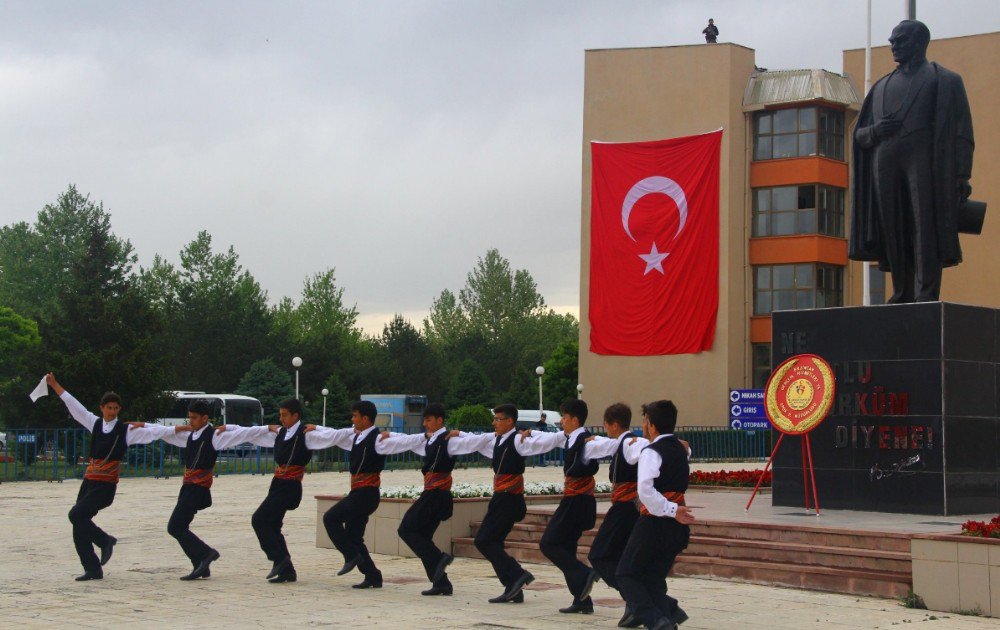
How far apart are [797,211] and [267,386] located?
24.9m

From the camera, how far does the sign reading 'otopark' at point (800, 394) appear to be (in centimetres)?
1355

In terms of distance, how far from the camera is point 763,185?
46031 millimetres

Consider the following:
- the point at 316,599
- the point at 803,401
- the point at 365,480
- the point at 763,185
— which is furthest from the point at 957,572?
the point at 763,185

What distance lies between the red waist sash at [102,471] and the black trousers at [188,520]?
2.36 feet

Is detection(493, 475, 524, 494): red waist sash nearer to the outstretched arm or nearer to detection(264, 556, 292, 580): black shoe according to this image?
detection(264, 556, 292, 580): black shoe

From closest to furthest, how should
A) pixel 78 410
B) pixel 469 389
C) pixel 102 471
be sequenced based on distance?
pixel 102 471 < pixel 78 410 < pixel 469 389

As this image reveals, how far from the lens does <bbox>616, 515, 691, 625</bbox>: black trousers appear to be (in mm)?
8391

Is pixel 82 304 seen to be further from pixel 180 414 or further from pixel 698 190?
pixel 698 190

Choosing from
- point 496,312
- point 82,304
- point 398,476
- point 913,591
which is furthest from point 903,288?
point 496,312

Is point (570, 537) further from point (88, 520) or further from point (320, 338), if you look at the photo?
point (320, 338)

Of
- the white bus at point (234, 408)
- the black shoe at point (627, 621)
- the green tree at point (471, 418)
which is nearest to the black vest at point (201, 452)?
the black shoe at point (627, 621)

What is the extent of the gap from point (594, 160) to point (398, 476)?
64.3 ft

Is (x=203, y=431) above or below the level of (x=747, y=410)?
below

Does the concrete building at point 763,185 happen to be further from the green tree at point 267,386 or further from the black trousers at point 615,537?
the black trousers at point 615,537
